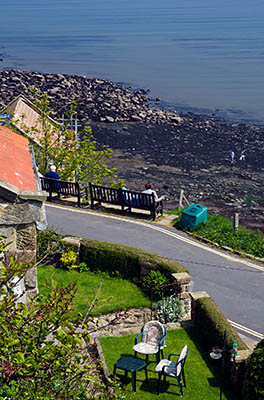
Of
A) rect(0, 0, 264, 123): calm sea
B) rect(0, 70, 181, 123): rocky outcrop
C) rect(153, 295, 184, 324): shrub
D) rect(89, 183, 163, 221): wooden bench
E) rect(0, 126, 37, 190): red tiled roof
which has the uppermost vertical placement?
rect(0, 0, 264, 123): calm sea

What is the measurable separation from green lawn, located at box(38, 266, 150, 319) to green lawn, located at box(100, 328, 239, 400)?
1.86 meters

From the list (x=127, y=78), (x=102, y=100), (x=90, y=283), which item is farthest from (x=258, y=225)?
(x=127, y=78)

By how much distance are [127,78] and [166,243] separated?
77.1 meters

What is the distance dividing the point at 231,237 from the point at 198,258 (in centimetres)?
262

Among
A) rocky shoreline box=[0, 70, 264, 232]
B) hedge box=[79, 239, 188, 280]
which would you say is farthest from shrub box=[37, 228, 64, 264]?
rocky shoreline box=[0, 70, 264, 232]

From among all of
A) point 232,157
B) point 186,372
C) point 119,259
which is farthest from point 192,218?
point 232,157

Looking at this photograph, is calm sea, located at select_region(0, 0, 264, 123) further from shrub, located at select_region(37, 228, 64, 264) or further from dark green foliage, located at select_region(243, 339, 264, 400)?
dark green foliage, located at select_region(243, 339, 264, 400)

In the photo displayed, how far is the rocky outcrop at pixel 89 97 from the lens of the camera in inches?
2441

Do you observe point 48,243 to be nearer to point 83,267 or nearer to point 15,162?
point 83,267

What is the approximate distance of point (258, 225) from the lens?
3294 cm

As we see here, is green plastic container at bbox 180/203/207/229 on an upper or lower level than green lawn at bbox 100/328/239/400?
upper

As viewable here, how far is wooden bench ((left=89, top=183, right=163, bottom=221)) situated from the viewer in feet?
78.0

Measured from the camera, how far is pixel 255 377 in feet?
36.1

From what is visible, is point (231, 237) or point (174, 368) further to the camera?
point (231, 237)
